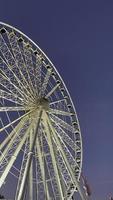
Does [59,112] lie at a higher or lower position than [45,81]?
lower

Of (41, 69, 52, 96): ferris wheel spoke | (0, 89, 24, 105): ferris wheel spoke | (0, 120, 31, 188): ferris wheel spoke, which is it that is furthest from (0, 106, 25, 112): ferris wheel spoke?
(41, 69, 52, 96): ferris wheel spoke

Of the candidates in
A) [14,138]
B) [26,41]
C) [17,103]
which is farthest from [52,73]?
[14,138]

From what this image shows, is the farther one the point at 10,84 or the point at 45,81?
the point at 45,81

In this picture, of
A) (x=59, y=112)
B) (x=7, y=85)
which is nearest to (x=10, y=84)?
(x=7, y=85)

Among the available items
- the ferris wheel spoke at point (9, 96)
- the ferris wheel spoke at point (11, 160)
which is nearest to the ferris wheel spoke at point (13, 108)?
the ferris wheel spoke at point (9, 96)

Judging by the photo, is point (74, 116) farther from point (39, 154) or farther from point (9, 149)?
point (9, 149)

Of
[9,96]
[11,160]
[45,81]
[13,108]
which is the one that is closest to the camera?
[11,160]

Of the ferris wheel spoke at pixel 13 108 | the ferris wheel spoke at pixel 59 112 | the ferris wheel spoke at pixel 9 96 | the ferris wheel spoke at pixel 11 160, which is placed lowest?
the ferris wheel spoke at pixel 11 160

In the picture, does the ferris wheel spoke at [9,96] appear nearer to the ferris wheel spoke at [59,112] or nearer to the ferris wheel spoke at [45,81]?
the ferris wheel spoke at [45,81]

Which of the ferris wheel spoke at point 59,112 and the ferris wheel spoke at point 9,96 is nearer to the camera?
the ferris wheel spoke at point 9,96

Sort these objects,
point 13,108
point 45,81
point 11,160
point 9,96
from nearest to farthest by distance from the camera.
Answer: point 11,160, point 9,96, point 13,108, point 45,81

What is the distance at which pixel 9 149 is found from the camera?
111 ft

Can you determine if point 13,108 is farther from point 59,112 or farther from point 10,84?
point 59,112

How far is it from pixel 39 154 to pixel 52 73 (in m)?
8.80
